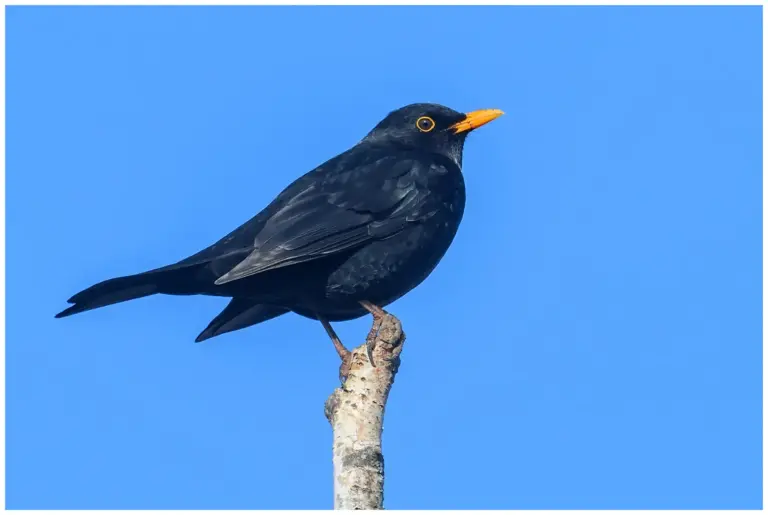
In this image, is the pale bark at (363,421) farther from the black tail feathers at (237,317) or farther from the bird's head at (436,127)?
the bird's head at (436,127)

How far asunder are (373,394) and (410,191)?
2.54 metres

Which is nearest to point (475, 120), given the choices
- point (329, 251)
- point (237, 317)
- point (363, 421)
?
point (329, 251)

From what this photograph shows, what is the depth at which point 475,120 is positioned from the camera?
9.86m

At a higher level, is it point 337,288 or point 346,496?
point 337,288

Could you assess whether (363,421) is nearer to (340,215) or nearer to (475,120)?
(340,215)

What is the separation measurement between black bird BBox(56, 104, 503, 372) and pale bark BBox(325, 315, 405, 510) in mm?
864

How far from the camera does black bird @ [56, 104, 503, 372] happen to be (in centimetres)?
792

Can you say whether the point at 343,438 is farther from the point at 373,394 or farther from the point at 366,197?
the point at 366,197

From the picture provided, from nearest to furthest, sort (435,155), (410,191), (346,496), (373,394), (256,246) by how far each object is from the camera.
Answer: (346,496), (373,394), (256,246), (410,191), (435,155)

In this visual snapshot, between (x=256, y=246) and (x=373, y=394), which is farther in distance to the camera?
(x=256, y=246)

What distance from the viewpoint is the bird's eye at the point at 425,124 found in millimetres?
9875

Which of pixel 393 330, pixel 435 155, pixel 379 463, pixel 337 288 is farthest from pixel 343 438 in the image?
pixel 435 155

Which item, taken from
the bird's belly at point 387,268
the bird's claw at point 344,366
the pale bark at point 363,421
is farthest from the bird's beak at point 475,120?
the pale bark at point 363,421

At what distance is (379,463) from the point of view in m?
5.96
